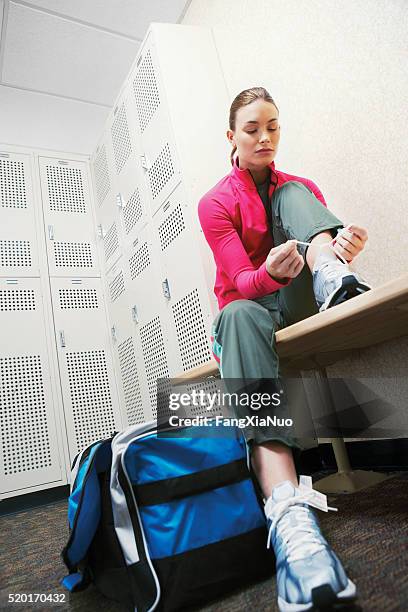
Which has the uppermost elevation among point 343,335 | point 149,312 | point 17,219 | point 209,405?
point 17,219

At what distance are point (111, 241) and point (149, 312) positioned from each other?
76 centimetres

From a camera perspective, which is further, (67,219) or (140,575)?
(67,219)

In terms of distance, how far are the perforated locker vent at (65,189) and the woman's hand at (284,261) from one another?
237cm

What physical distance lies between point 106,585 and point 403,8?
6.12 ft

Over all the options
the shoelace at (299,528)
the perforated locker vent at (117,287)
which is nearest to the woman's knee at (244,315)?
the shoelace at (299,528)

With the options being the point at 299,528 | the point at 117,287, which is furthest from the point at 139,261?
the point at 299,528

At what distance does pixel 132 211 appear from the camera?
2590mm

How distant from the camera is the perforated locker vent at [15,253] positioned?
2.83m

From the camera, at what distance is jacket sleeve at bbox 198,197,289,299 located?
1221mm

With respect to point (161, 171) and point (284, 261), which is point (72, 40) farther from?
point (284, 261)

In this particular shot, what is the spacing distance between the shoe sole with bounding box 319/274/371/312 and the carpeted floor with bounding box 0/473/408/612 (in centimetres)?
50

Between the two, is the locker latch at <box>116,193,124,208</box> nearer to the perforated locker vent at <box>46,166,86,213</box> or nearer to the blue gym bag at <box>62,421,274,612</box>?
the perforated locker vent at <box>46,166,86,213</box>

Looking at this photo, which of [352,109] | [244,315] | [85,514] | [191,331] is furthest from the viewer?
[191,331]

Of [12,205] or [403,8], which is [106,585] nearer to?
[403,8]
